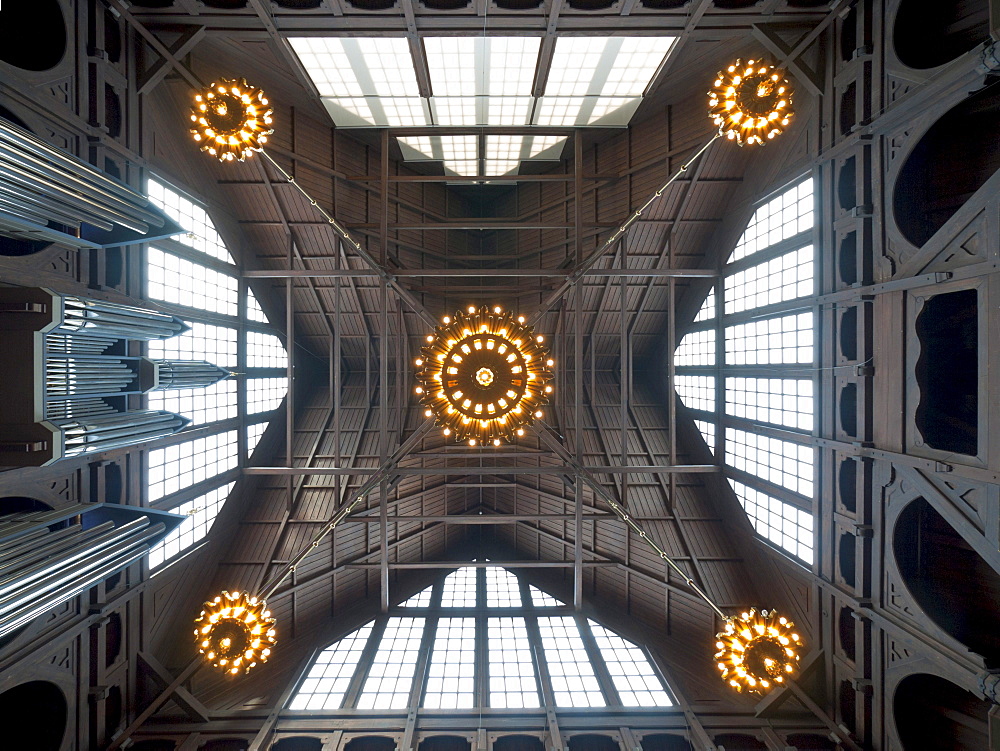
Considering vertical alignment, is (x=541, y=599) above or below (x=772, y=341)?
below

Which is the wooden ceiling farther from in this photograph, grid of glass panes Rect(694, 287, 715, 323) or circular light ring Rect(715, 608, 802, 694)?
circular light ring Rect(715, 608, 802, 694)

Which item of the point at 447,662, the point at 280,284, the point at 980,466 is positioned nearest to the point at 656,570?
the point at 447,662

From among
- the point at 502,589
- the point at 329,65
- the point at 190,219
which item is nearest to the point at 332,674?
the point at 502,589

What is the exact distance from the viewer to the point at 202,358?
15.0 meters

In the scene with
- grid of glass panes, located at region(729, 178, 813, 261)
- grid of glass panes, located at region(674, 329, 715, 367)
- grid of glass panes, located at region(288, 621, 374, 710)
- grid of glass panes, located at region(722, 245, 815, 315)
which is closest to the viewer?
grid of glass panes, located at region(729, 178, 813, 261)

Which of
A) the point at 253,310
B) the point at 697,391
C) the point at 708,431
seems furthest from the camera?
the point at 697,391

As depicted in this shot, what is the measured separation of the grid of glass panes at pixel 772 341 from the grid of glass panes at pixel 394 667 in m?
15.7

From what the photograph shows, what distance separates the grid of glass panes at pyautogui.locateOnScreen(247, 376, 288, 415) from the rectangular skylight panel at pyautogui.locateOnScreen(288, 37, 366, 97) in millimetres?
11039

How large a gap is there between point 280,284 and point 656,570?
62.3 ft

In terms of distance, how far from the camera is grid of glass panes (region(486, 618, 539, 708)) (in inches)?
547

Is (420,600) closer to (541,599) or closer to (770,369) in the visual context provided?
(541,599)

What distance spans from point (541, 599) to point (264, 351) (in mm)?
15732

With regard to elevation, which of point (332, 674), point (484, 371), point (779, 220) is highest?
point (779, 220)

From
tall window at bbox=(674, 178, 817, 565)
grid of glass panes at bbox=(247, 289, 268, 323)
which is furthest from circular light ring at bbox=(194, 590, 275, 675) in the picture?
tall window at bbox=(674, 178, 817, 565)
